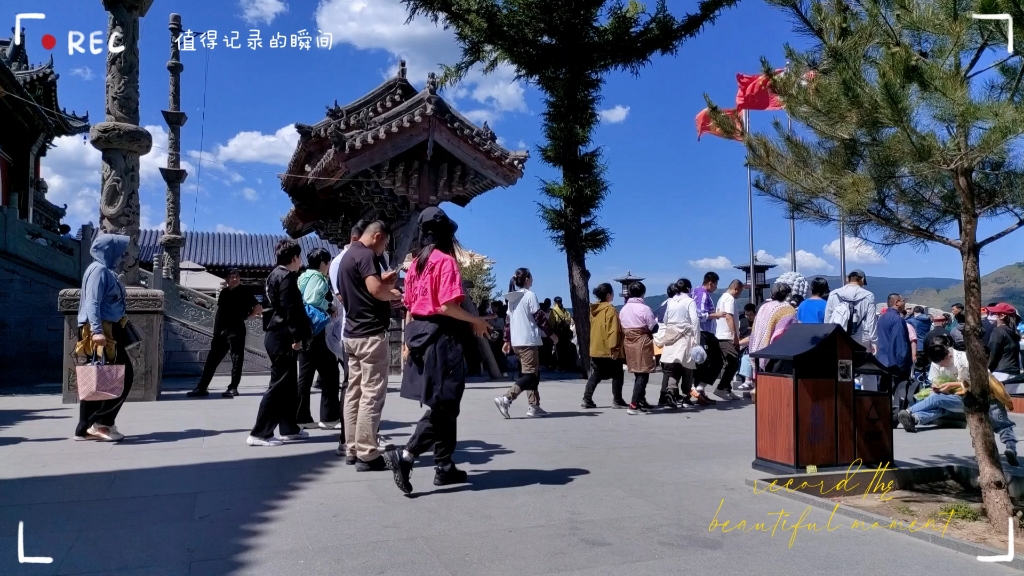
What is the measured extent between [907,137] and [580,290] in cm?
1000

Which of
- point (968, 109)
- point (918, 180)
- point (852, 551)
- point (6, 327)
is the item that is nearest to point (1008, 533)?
point (852, 551)

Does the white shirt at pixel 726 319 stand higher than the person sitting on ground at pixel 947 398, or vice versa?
the white shirt at pixel 726 319

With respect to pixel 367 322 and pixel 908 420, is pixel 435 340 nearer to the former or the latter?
pixel 367 322

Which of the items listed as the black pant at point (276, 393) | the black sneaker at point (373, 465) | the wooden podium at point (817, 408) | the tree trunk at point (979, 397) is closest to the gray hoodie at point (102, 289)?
the black pant at point (276, 393)

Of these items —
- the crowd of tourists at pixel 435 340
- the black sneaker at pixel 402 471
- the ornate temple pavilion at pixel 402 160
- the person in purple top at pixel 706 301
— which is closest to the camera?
the black sneaker at pixel 402 471

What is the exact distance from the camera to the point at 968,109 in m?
3.73

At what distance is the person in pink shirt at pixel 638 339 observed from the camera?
896cm

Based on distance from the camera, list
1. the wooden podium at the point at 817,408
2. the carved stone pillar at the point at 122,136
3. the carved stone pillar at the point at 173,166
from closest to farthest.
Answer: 1. the wooden podium at the point at 817,408
2. the carved stone pillar at the point at 122,136
3. the carved stone pillar at the point at 173,166

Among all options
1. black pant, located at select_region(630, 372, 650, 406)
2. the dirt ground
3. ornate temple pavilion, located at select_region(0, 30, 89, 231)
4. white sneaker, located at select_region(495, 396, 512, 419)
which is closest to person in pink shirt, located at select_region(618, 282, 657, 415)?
black pant, located at select_region(630, 372, 650, 406)

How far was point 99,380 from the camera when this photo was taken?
20.5 feet

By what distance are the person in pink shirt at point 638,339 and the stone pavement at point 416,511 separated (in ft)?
5.89

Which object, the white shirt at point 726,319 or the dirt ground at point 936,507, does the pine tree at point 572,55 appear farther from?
the dirt ground at point 936,507

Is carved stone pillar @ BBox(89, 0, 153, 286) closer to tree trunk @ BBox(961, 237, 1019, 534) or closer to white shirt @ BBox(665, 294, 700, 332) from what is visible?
white shirt @ BBox(665, 294, 700, 332)

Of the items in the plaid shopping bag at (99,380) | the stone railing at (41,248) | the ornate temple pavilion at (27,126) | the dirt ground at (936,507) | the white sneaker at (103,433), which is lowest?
the dirt ground at (936,507)
